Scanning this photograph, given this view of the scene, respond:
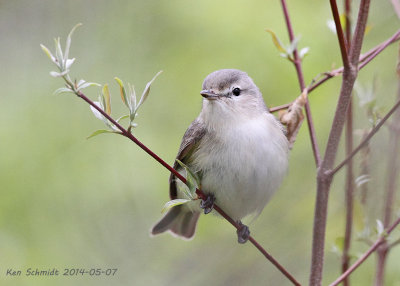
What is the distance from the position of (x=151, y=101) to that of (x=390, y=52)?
1.94 m

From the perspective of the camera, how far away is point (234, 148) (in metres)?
3.32

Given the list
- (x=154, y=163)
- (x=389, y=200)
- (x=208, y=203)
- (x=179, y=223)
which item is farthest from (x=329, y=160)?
(x=154, y=163)

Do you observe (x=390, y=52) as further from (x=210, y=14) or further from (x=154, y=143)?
(x=154, y=143)

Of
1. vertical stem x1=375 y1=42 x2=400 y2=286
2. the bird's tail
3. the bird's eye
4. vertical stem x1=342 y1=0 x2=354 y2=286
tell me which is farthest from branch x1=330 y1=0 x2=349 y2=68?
the bird's tail

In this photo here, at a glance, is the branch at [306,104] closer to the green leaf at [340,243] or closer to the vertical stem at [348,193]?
the vertical stem at [348,193]

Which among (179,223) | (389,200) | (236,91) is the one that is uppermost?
(236,91)

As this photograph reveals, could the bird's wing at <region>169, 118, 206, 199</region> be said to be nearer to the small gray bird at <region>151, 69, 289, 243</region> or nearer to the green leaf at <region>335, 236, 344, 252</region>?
the small gray bird at <region>151, 69, 289, 243</region>

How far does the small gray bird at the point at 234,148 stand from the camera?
3.32 meters

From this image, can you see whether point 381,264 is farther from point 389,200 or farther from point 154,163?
point 154,163

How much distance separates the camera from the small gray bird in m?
3.32

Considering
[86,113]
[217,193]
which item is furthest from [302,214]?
[86,113]

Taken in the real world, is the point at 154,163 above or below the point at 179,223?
above

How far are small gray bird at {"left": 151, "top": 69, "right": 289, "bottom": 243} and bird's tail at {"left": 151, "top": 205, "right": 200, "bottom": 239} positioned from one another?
1.77 ft

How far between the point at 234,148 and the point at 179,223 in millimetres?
1005
